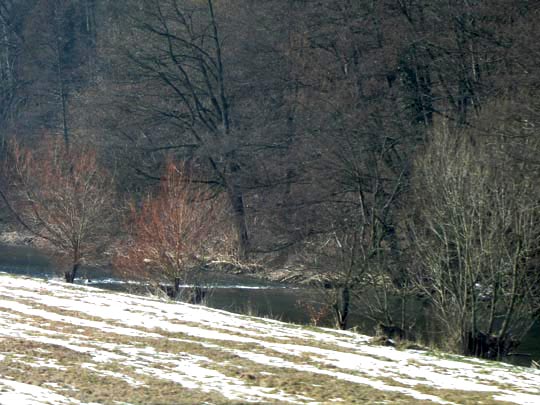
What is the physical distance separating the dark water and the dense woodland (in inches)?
23.7

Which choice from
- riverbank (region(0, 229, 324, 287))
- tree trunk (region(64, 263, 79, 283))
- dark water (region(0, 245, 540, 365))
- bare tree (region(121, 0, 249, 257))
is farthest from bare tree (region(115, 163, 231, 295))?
bare tree (region(121, 0, 249, 257))

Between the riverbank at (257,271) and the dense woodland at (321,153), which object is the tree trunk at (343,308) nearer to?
the dense woodland at (321,153)

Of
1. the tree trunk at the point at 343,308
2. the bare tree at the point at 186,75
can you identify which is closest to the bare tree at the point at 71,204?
the bare tree at the point at 186,75

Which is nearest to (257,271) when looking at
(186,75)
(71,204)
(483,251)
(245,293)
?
(245,293)

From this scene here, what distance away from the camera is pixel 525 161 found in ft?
58.3

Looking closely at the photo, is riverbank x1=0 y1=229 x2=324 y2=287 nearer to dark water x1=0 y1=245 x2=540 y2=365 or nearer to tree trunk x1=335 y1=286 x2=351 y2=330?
dark water x1=0 y1=245 x2=540 y2=365

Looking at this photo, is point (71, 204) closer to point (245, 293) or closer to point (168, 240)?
point (168, 240)

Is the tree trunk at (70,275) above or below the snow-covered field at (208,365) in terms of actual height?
above

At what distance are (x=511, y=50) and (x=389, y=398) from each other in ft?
50.8

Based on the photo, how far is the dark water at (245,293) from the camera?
68.7 ft

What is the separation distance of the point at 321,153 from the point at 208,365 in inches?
704

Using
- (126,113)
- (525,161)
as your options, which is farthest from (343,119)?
(126,113)

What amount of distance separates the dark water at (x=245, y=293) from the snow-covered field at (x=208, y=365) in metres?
5.41

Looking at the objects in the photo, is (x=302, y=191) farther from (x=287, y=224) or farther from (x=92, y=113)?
(x=92, y=113)
